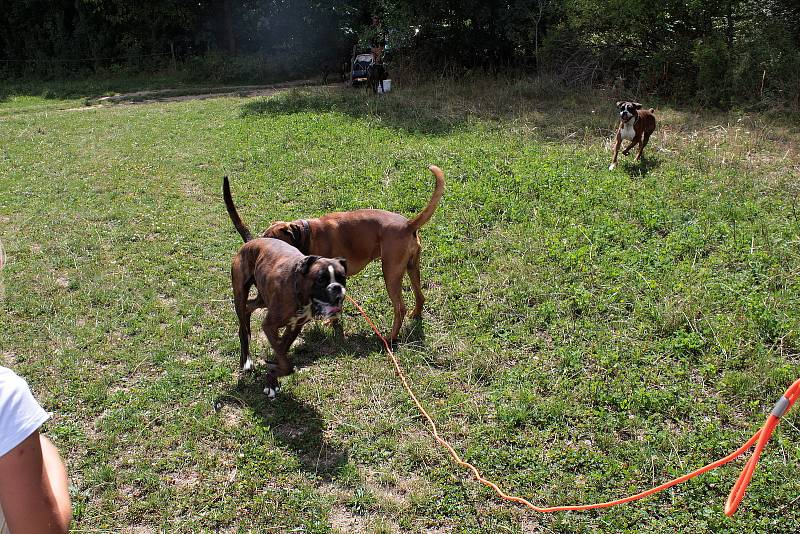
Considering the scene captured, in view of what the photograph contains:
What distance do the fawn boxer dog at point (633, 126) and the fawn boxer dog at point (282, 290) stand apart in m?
6.39

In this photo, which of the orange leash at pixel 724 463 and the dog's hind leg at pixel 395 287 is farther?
the dog's hind leg at pixel 395 287

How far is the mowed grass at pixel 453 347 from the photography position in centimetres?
409

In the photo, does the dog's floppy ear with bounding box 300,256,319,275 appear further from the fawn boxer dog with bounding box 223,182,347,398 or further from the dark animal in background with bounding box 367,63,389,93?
the dark animal in background with bounding box 367,63,389,93

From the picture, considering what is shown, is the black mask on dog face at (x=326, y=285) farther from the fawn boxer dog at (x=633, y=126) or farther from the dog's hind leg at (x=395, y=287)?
the fawn boxer dog at (x=633, y=126)

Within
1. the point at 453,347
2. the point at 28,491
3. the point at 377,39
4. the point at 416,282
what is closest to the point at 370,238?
the point at 416,282

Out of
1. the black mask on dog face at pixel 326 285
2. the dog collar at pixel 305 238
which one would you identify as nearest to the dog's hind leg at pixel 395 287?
the dog collar at pixel 305 238

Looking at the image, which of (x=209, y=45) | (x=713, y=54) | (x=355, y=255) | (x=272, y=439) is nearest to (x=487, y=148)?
(x=355, y=255)

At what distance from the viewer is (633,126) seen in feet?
32.4

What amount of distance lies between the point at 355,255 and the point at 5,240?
5.60 metres

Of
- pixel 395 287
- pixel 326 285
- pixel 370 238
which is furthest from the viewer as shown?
pixel 370 238

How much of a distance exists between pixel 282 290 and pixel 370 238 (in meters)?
1.39

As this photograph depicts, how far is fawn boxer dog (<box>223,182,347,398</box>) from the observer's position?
187 inches

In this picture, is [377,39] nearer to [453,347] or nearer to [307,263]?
[453,347]

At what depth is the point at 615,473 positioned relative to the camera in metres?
4.20
